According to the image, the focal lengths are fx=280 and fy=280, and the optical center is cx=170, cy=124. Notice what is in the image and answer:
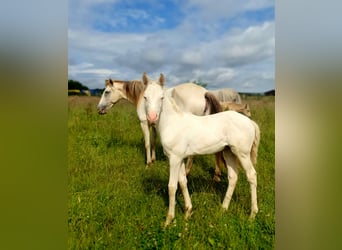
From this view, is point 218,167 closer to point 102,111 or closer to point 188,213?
point 188,213

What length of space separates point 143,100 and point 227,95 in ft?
2.91

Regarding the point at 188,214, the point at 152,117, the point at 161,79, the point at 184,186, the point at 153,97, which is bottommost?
the point at 188,214

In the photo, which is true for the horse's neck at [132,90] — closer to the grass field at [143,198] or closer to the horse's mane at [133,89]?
the horse's mane at [133,89]

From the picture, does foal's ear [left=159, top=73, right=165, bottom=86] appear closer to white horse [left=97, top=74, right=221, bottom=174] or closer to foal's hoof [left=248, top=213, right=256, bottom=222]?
white horse [left=97, top=74, right=221, bottom=174]

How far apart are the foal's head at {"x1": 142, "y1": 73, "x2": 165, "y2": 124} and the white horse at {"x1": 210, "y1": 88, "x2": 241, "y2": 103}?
0.51m

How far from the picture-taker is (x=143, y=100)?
281cm

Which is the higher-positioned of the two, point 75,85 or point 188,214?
point 75,85

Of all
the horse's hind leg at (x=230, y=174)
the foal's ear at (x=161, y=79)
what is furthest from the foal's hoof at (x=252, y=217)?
the foal's ear at (x=161, y=79)

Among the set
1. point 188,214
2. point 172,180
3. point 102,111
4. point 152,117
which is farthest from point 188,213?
point 102,111

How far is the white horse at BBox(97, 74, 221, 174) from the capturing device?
2.69m

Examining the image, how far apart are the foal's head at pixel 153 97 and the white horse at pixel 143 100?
31 centimetres
